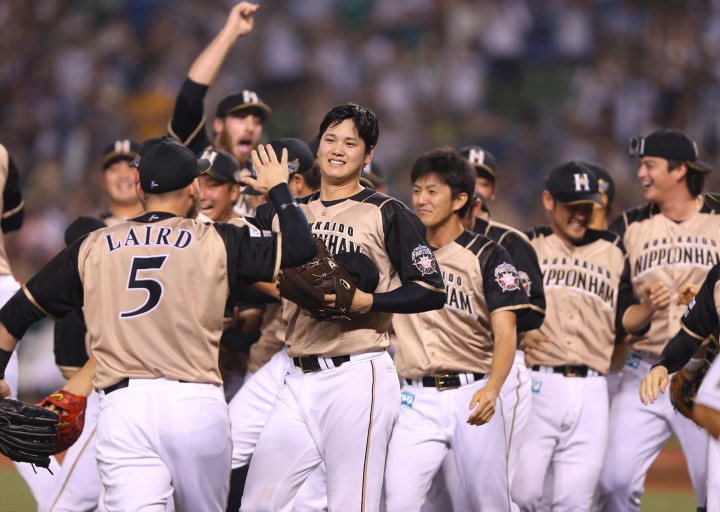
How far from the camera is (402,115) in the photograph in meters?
14.2

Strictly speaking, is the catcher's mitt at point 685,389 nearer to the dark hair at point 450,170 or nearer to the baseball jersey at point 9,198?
the dark hair at point 450,170

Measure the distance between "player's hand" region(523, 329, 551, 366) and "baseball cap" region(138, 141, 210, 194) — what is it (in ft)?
9.03

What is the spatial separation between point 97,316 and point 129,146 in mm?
2712

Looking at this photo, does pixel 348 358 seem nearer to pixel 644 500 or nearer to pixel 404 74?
pixel 644 500

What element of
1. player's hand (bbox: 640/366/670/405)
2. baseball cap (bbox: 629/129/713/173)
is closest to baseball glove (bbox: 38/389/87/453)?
player's hand (bbox: 640/366/670/405)

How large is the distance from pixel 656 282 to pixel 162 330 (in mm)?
3555

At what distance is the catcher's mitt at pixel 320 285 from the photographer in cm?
417

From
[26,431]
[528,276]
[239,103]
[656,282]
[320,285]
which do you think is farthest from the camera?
[239,103]

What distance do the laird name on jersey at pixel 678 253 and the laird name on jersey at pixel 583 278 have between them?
0.31 metres

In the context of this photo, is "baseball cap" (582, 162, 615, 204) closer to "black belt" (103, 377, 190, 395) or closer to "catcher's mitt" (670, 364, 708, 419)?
"catcher's mitt" (670, 364, 708, 419)

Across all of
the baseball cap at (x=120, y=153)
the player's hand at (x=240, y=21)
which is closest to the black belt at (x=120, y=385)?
the baseball cap at (x=120, y=153)

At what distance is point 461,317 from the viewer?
5.38 meters

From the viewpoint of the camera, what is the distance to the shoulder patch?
5.25 m

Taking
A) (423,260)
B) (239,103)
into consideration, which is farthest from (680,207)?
(239,103)
